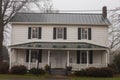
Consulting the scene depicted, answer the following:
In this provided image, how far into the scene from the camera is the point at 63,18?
4216 centimetres

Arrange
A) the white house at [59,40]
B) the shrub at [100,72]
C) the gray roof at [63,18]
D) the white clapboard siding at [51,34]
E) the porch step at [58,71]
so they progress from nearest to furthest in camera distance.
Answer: the shrub at [100,72] → the porch step at [58,71] → the white house at [59,40] → the white clapboard siding at [51,34] → the gray roof at [63,18]

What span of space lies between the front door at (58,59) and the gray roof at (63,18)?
13.7ft

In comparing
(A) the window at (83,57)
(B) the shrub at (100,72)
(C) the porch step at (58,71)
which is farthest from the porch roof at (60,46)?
(B) the shrub at (100,72)

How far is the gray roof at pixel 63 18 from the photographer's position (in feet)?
133

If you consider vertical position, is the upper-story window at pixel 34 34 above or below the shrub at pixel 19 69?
above

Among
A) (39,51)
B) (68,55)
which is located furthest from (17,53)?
(68,55)

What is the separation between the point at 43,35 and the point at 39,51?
223 cm

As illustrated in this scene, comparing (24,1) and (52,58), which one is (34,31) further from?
(24,1)

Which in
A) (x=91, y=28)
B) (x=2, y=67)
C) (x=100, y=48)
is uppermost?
(x=91, y=28)

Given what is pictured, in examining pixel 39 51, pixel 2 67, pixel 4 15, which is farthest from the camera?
pixel 4 15

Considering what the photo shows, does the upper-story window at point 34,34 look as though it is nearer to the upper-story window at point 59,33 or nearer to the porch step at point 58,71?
the upper-story window at point 59,33

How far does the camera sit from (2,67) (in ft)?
121

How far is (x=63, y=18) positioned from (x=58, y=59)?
6208 mm

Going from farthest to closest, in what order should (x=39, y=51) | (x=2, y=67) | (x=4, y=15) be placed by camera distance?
(x=4, y=15) < (x=39, y=51) < (x=2, y=67)
